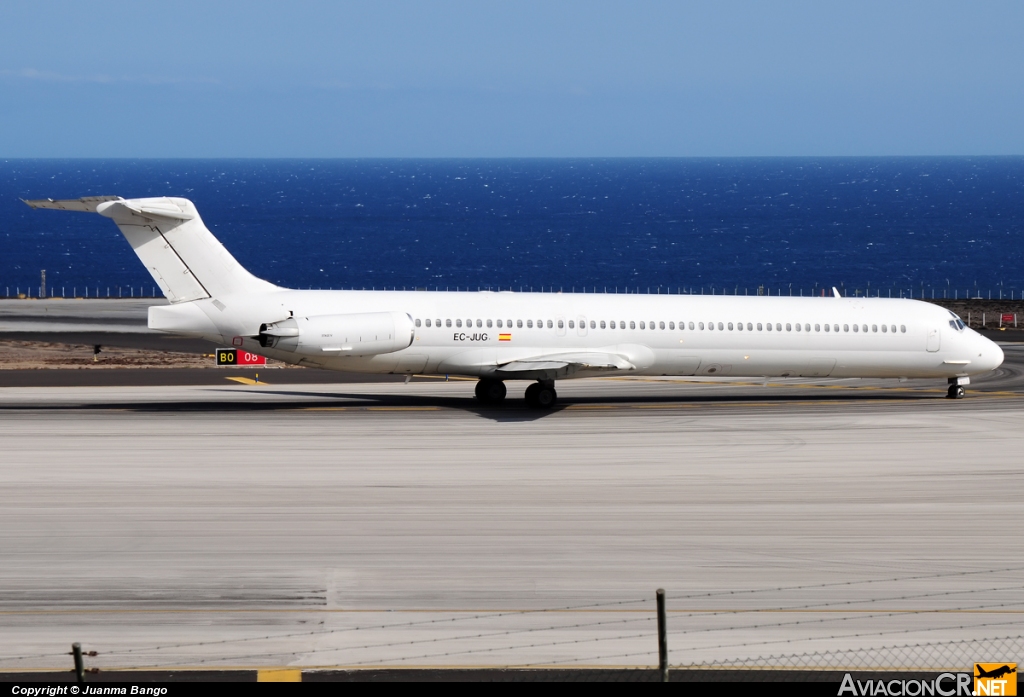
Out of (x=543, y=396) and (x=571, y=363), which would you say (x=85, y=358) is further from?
(x=571, y=363)

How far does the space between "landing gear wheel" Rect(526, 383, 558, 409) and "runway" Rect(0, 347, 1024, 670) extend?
0.33m

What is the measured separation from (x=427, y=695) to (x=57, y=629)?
543 centimetres

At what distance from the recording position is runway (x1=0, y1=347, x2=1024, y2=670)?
48.6 ft

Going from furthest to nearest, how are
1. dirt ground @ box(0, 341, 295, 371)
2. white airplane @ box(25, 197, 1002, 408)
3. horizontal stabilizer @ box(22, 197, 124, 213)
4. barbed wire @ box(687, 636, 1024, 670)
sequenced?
dirt ground @ box(0, 341, 295, 371)
white airplane @ box(25, 197, 1002, 408)
horizontal stabilizer @ box(22, 197, 124, 213)
barbed wire @ box(687, 636, 1024, 670)

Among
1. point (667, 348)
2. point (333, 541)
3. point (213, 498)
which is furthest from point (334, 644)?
point (667, 348)

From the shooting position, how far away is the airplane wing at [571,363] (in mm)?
31906

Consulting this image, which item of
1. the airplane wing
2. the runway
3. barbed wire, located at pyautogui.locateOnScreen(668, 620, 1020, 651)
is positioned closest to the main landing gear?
the runway

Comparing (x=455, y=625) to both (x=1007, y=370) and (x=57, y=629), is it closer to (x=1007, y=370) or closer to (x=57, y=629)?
(x=57, y=629)

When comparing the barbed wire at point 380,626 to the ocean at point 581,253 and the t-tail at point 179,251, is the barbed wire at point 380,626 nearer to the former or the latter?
the t-tail at point 179,251

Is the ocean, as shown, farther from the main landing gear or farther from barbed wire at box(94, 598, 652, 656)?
barbed wire at box(94, 598, 652, 656)

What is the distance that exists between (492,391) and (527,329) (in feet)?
6.88

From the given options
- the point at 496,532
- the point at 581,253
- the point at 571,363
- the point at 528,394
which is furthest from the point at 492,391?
the point at 581,253

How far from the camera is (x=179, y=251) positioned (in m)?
30.5

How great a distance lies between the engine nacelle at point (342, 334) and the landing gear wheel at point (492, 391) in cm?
290
